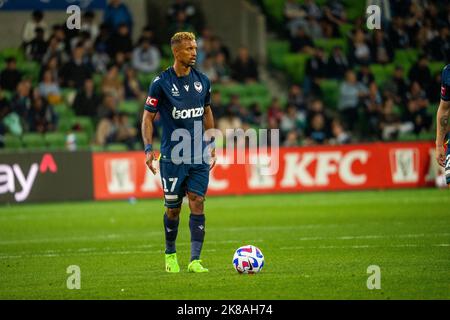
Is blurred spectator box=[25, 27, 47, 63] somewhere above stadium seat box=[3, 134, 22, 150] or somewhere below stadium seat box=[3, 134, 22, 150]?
above

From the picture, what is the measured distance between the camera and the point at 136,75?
26297mm

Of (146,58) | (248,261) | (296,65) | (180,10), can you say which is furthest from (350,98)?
(248,261)

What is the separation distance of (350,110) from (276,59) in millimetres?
3304

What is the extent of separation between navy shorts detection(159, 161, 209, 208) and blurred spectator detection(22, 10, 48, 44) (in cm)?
1491

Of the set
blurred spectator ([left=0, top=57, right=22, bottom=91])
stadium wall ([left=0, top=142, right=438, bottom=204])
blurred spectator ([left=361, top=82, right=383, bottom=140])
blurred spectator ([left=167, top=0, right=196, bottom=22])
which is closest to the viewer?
stadium wall ([left=0, top=142, right=438, bottom=204])

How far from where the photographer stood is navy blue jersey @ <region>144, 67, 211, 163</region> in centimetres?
1125

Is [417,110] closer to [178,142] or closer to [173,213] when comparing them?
[173,213]

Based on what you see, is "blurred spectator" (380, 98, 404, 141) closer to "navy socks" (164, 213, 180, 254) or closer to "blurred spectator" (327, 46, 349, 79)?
"blurred spectator" (327, 46, 349, 79)

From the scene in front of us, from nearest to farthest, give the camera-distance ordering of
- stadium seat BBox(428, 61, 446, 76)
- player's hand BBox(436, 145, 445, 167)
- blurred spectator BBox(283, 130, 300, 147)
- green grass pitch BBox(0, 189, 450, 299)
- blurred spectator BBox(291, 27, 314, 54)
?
green grass pitch BBox(0, 189, 450, 299) → player's hand BBox(436, 145, 445, 167) → blurred spectator BBox(283, 130, 300, 147) → stadium seat BBox(428, 61, 446, 76) → blurred spectator BBox(291, 27, 314, 54)

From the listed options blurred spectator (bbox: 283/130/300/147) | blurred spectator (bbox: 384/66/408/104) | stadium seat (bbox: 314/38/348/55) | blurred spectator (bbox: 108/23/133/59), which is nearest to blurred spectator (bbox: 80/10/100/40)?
blurred spectator (bbox: 108/23/133/59)

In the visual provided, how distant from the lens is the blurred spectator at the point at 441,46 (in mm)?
27969

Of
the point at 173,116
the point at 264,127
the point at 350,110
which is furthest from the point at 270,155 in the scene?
the point at 173,116
